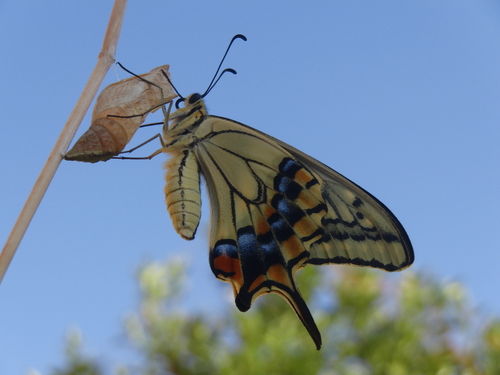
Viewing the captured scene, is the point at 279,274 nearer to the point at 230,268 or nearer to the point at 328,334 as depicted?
the point at 230,268

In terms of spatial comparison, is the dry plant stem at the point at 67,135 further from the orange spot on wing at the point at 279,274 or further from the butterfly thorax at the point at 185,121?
the orange spot on wing at the point at 279,274

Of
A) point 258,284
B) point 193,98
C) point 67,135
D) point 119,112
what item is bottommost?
point 258,284

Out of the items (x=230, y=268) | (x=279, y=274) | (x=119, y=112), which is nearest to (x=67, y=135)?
(x=119, y=112)

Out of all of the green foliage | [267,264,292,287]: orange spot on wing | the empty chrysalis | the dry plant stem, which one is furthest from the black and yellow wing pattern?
the green foliage

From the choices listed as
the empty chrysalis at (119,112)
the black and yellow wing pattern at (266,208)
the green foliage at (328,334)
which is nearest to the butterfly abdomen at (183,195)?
the black and yellow wing pattern at (266,208)

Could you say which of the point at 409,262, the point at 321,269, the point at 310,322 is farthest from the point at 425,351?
the point at 310,322
